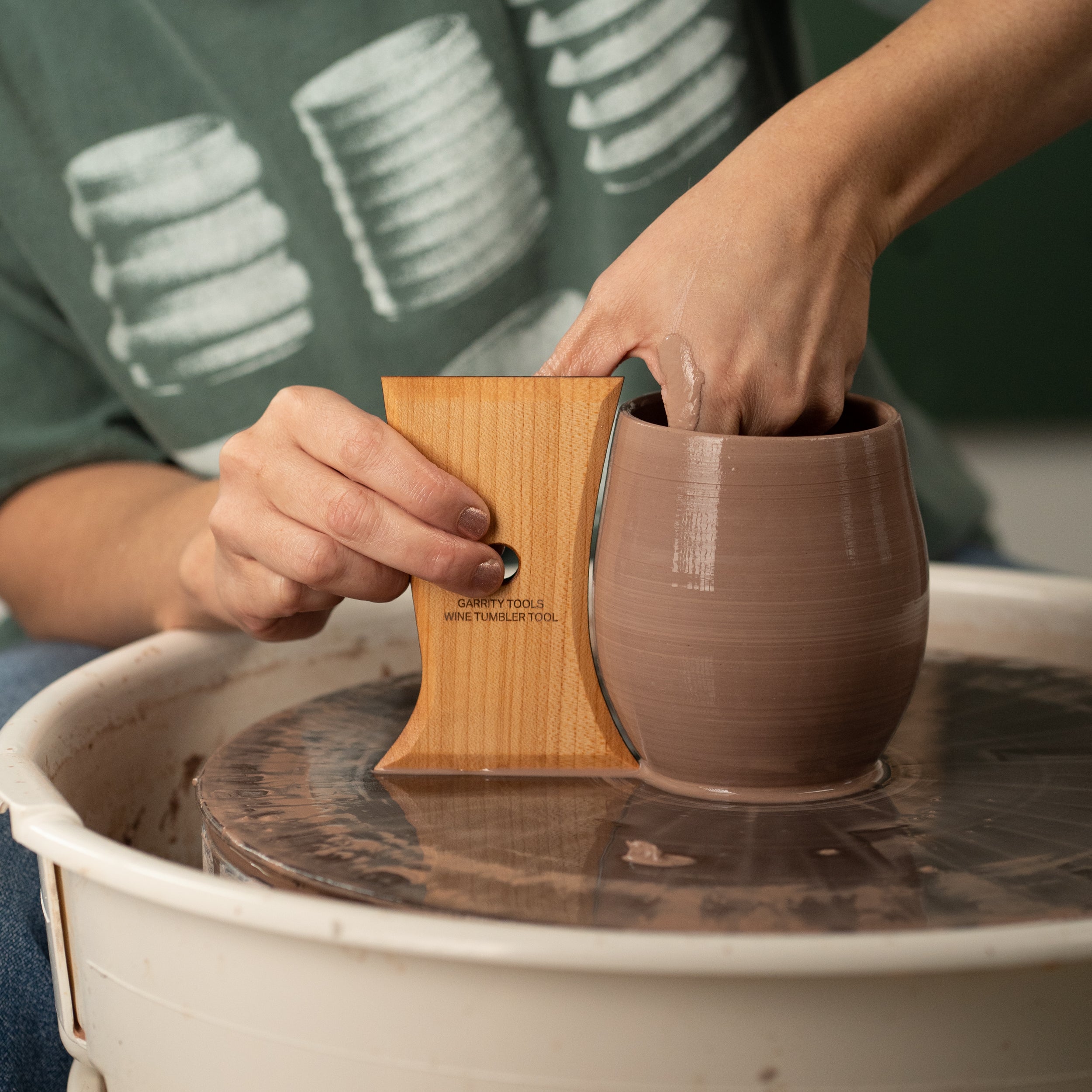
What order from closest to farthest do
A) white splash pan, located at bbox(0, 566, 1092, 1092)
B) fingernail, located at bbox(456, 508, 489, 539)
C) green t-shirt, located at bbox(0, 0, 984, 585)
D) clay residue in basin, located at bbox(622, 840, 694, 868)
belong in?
1. white splash pan, located at bbox(0, 566, 1092, 1092)
2. clay residue in basin, located at bbox(622, 840, 694, 868)
3. fingernail, located at bbox(456, 508, 489, 539)
4. green t-shirt, located at bbox(0, 0, 984, 585)

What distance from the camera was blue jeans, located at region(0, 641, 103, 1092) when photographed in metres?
0.67

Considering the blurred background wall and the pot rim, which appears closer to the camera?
the pot rim

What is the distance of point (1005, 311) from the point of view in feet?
9.35

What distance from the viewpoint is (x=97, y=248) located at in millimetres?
1125

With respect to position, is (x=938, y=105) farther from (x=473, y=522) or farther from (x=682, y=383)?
(x=473, y=522)

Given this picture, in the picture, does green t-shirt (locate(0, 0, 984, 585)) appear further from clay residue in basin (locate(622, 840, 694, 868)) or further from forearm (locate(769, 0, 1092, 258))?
clay residue in basin (locate(622, 840, 694, 868))

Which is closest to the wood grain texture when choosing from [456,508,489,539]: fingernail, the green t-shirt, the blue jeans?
[456,508,489,539]: fingernail

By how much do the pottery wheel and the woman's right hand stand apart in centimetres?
11

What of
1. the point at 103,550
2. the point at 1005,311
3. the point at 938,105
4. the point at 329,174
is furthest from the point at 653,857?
the point at 1005,311

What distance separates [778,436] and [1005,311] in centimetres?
252

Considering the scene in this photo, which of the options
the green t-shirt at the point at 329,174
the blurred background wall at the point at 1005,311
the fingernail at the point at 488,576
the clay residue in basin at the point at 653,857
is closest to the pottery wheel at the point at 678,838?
the clay residue in basin at the point at 653,857

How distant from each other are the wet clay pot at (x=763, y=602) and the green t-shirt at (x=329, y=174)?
532 millimetres

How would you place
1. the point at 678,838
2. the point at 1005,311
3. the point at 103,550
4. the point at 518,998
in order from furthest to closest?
1. the point at 1005,311
2. the point at 103,550
3. the point at 678,838
4. the point at 518,998

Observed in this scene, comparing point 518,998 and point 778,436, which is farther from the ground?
point 778,436
